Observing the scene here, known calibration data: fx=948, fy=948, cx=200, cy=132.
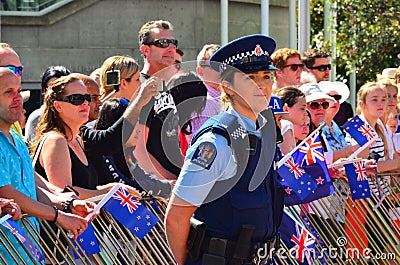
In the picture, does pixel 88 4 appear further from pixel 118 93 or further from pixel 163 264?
pixel 163 264

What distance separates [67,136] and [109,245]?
83 cm

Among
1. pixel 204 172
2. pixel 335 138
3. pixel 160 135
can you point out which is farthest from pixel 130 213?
pixel 335 138

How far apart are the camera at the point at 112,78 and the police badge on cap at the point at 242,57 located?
8.44 feet

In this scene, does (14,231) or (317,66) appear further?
(317,66)

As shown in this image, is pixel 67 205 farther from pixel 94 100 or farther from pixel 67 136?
pixel 94 100

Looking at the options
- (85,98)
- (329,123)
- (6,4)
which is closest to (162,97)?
(85,98)

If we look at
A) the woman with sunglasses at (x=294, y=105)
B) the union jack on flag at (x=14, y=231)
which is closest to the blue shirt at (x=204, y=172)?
the union jack on flag at (x=14, y=231)

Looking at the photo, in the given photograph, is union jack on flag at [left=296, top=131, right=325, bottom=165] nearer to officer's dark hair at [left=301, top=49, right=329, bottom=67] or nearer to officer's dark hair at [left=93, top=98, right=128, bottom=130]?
officer's dark hair at [left=93, top=98, right=128, bottom=130]

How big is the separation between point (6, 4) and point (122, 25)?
7.64 feet

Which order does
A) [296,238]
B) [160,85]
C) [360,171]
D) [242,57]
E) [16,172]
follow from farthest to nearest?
[360,171] < [296,238] < [160,85] < [16,172] < [242,57]

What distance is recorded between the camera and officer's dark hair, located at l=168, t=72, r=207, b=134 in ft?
22.0

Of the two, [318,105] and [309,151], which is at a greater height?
[318,105]

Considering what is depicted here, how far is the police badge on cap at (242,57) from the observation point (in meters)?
5.16

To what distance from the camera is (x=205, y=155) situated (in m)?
4.70
